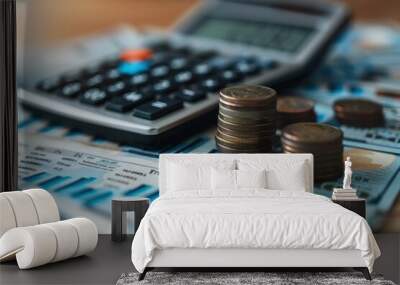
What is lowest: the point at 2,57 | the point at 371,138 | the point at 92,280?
the point at 92,280

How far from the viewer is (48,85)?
15.1 feet

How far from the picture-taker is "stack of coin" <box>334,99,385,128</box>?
455 centimetres

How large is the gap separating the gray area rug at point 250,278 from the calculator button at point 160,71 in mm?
1291

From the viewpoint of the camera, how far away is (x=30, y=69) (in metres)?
4.87

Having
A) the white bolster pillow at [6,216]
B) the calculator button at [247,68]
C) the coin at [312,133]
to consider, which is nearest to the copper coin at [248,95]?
the calculator button at [247,68]

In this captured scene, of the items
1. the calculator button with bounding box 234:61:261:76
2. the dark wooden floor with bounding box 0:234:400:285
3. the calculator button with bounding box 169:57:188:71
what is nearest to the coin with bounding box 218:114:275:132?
the calculator button with bounding box 234:61:261:76

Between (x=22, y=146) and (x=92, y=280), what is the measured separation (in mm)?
1457

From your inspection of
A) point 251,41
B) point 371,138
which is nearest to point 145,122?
point 251,41

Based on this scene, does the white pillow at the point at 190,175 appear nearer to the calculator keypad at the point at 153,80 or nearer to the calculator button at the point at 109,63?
the calculator keypad at the point at 153,80

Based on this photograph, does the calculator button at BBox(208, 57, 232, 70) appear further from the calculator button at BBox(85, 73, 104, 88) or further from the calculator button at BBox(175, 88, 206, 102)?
the calculator button at BBox(85, 73, 104, 88)

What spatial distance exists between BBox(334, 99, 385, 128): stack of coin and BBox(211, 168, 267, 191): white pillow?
0.68m

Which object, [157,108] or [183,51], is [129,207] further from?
[183,51]

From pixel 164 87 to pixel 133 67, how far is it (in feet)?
1.15

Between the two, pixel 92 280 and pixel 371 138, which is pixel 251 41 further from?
pixel 92 280
